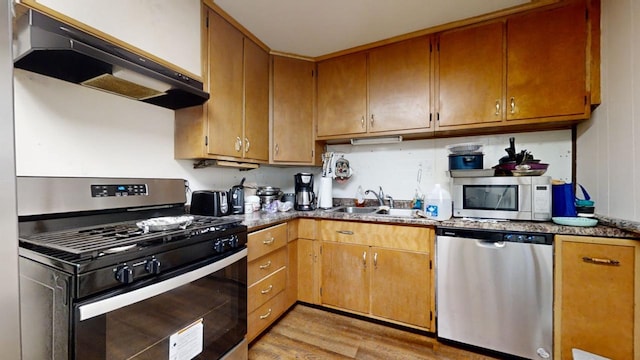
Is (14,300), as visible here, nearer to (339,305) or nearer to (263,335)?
(263,335)

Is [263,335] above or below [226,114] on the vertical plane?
below

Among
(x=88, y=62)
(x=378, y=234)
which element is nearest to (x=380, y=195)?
(x=378, y=234)

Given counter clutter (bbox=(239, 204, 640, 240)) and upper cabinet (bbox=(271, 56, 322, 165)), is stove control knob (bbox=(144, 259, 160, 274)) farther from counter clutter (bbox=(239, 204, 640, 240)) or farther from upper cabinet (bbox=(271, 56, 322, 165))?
upper cabinet (bbox=(271, 56, 322, 165))

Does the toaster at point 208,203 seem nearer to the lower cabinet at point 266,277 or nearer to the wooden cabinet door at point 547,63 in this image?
the lower cabinet at point 266,277

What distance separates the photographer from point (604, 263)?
1391 millimetres

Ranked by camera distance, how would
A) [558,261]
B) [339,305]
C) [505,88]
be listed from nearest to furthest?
[558,261], [505,88], [339,305]

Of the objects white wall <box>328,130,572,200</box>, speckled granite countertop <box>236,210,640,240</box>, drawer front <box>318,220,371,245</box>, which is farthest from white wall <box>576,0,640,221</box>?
drawer front <box>318,220,371,245</box>

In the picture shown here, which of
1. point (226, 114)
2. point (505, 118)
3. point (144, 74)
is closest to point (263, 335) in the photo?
point (226, 114)

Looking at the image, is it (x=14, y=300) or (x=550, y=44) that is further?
(x=550, y=44)

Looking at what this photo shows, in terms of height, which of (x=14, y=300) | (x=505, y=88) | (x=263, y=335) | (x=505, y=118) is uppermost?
(x=505, y=88)

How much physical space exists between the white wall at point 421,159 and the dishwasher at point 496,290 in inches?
31.0

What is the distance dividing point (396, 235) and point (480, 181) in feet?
2.39

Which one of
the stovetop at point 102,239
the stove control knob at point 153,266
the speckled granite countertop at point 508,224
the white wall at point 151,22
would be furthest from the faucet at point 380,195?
the stove control knob at point 153,266

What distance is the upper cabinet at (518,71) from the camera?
67.4 inches
